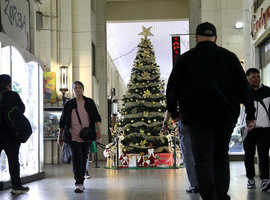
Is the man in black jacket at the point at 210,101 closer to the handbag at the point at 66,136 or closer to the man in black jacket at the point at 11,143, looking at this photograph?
the handbag at the point at 66,136

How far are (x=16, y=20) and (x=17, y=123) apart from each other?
2.60 meters

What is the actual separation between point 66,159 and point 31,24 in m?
3.62

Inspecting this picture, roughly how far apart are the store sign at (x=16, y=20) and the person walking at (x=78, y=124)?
1.76 meters

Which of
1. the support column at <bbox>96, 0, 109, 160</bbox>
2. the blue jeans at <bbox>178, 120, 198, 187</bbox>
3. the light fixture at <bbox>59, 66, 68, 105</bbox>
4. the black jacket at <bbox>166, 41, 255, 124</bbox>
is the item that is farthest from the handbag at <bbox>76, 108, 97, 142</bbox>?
the support column at <bbox>96, 0, 109, 160</bbox>

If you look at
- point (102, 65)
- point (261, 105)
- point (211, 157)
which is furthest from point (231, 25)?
point (211, 157)

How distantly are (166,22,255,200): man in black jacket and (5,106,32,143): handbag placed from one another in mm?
3023

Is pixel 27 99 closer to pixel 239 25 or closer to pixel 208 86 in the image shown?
pixel 208 86

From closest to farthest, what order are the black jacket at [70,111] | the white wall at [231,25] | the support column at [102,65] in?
the black jacket at [70,111] → the white wall at [231,25] → the support column at [102,65]

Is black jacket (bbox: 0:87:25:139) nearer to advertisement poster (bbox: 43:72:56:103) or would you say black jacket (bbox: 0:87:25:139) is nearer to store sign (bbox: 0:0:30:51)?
store sign (bbox: 0:0:30:51)

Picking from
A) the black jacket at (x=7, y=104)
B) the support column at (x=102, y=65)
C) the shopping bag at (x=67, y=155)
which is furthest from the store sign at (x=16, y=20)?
→ the support column at (x=102, y=65)

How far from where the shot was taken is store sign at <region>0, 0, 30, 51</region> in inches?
290

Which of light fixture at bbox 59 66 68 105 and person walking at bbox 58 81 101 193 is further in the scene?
light fixture at bbox 59 66 68 105

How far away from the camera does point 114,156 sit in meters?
12.6

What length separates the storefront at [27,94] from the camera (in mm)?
7031
